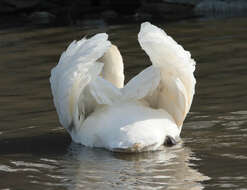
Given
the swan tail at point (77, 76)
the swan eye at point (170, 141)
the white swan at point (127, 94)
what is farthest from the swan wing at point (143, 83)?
the swan eye at point (170, 141)

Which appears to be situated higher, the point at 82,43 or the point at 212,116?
the point at 82,43

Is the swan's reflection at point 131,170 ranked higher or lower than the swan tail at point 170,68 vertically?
lower

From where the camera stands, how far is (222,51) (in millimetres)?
Answer: 12711

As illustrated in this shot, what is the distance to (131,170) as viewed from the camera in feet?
22.1

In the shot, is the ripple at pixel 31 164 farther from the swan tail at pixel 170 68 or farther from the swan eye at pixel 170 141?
the swan tail at pixel 170 68

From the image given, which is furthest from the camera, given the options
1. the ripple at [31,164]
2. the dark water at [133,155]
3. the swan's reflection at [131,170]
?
the ripple at [31,164]

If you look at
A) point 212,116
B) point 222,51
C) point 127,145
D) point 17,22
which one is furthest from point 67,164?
point 17,22

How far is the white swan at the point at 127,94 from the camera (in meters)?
7.34

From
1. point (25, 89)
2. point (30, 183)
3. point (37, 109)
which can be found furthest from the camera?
point (25, 89)

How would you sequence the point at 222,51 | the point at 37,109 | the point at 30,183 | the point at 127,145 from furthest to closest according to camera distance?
the point at 222,51
the point at 37,109
the point at 127,145
the point at 30,183

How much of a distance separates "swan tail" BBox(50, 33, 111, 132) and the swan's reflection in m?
0.36

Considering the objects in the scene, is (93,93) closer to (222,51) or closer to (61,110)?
(61,110)

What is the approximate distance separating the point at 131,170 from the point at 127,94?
986 millimetres

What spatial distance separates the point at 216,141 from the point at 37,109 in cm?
284
